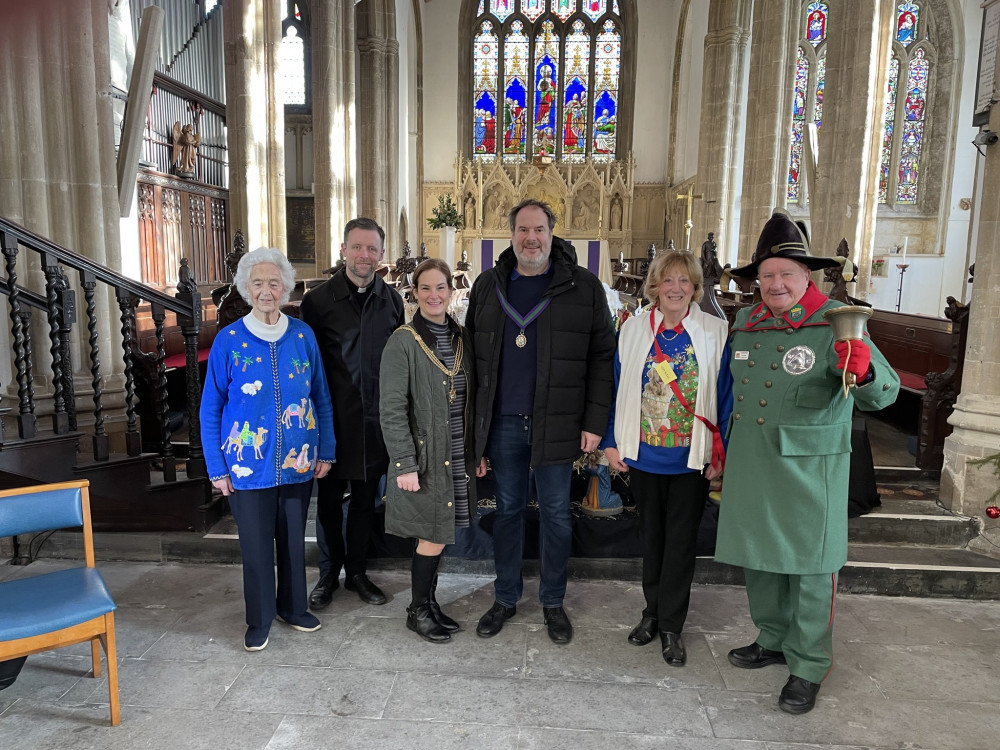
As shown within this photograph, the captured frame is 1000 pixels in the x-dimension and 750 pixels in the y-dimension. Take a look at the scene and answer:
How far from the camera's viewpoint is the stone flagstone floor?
242 cm

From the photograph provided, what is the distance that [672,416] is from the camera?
2.77 m

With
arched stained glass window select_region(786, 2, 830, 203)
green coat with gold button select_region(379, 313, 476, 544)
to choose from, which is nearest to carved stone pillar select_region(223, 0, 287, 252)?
green coat with gold button select_region(379, 313, 476, 544)

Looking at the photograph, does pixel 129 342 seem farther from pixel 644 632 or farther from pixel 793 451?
pixel 793 451

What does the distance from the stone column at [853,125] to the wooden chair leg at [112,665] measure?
7.29m

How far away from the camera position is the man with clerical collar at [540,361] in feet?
9.35

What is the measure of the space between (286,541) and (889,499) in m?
3.42

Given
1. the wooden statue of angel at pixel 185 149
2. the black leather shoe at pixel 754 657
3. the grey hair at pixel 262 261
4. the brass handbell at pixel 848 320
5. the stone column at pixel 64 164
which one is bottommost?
the black leather shoe at pixel 754 657

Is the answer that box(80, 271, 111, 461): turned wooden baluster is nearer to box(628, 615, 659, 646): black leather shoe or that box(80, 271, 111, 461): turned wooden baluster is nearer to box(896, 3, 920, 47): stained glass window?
box(628, 615, 659, 646): black leather shoe

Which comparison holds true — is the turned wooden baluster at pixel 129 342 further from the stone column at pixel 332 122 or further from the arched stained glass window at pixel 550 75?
the arched stained glass window at pixel 550 75

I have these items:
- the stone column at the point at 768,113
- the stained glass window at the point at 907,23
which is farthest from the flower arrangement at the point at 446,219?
the stained glass window at the point at 907,23

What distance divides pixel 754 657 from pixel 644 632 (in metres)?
0.43

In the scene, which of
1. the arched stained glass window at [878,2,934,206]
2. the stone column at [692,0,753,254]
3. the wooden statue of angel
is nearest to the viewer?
the wooden statue of angel

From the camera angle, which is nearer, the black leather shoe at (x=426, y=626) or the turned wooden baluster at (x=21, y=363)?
the black leather shoe at (x=426, y=626)

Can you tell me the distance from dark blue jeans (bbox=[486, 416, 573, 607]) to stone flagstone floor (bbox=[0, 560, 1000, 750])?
205mm
